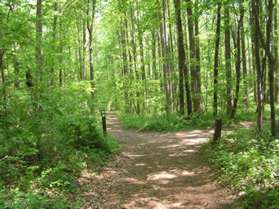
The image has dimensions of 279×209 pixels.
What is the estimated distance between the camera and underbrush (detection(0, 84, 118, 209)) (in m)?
6.97

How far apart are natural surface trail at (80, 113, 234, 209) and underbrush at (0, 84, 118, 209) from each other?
25.2 inches

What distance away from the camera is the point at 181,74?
Result: 60.7ft

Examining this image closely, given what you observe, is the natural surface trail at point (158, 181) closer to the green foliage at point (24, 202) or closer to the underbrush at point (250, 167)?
the underbrush at point (250, 167)

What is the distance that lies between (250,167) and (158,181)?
8.31 feet

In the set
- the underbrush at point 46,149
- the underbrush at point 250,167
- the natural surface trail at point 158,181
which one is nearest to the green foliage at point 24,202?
the underbrush at point 46,149

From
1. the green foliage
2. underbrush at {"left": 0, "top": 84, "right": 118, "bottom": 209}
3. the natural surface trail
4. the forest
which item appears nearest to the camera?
the green foliage

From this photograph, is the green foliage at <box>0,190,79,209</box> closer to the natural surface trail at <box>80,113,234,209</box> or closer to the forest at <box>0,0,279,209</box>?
the forest at <box>0,0,279,209</box>

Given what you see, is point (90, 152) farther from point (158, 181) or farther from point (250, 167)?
point (250, 167)

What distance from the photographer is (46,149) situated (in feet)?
30.1

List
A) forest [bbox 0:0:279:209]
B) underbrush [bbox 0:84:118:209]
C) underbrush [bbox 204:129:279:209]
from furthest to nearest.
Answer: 1. forest [bbox 0:0:279:209]
2. underbrush [bbox 0:84:118:209]
3. underbrush [bbox 204:129:279:209]

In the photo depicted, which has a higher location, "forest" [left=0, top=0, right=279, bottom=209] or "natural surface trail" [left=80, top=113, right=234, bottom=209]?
"forest" [left=0, top=0, right=279, bottom=209]

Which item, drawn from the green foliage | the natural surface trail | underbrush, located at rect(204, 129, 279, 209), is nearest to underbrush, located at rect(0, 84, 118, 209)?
the green foliage

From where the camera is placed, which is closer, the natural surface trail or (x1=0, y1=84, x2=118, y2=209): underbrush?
(x1=0, y1=84, x2=118, y2=209): underbrush

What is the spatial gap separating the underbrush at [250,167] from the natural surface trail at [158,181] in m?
0.35
